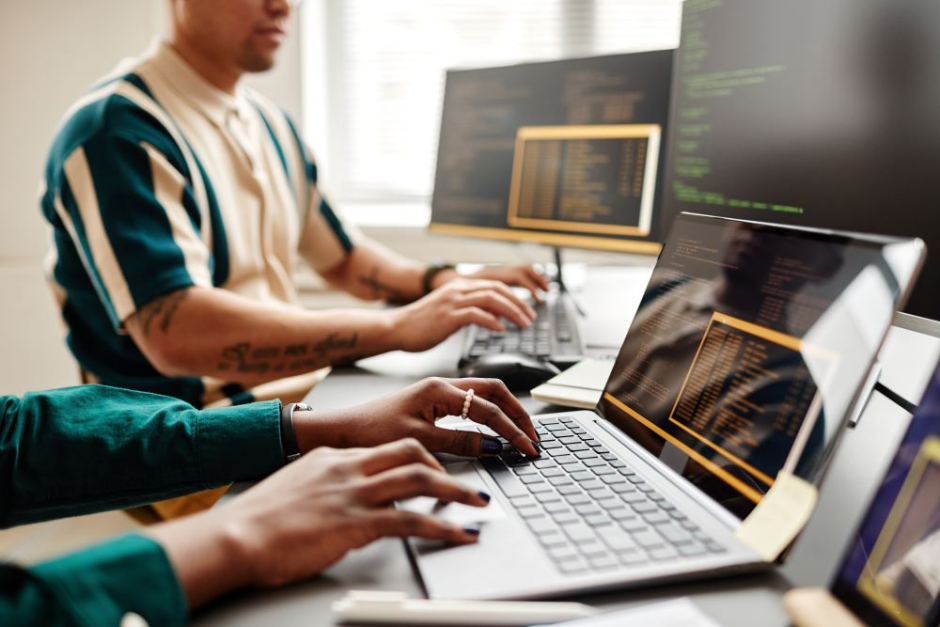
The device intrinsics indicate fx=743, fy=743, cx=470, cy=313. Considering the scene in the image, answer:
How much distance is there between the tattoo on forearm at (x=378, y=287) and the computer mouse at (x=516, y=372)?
0.73 metres

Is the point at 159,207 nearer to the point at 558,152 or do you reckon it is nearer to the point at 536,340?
the point at 536,340

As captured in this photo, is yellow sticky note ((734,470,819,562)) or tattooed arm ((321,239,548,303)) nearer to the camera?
yellow sticky note ((734,470,819,562))

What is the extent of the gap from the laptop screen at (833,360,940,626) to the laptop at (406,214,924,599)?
0.06 metres

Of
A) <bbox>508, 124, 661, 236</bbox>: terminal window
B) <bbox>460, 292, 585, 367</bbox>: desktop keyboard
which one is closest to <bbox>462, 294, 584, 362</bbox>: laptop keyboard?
<bbox>460, 292, 585, 367</bbox>: desktop keyboard

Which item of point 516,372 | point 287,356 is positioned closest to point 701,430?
point 516,372

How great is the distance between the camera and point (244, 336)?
3.78 ft

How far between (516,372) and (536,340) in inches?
8.0

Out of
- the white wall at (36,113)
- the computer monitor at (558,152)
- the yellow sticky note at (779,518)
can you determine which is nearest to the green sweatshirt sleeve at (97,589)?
the yellow sticky note at (779,518)

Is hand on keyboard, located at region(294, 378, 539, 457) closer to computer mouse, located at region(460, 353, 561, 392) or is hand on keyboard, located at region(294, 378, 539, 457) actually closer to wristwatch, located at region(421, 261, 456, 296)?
computer mouse, located at region(460, 353, 561, 392)

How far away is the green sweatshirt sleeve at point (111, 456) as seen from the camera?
0.66 m

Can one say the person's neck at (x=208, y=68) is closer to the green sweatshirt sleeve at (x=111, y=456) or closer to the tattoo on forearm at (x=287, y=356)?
the tattoo on forearm at (x=287, y=356)

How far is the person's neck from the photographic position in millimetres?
1437

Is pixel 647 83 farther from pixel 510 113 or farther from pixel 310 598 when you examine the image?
pixel 310 598

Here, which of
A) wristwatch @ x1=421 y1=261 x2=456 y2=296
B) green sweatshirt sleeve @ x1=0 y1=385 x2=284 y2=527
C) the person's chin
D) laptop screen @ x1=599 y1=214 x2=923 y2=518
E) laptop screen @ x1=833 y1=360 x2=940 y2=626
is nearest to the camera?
laptop screen @ x1=833 y1=360 x2=940 y2=626
